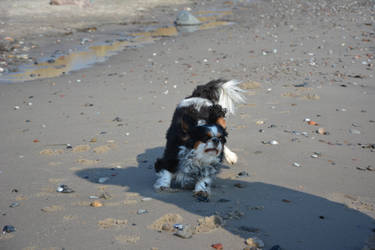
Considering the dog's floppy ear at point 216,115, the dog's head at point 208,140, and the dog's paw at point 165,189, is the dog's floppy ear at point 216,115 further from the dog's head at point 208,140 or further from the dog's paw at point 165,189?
the dog's paw at point 165,189

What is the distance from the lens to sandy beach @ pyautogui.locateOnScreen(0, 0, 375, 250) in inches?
163

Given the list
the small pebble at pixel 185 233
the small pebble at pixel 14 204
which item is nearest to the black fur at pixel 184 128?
the small pebble at pixel 185 233

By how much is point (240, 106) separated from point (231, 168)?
2819mm

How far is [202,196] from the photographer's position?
4.84 meters

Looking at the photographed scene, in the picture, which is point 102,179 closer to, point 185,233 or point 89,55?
point 185,233

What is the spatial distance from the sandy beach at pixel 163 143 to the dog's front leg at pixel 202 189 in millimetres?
137

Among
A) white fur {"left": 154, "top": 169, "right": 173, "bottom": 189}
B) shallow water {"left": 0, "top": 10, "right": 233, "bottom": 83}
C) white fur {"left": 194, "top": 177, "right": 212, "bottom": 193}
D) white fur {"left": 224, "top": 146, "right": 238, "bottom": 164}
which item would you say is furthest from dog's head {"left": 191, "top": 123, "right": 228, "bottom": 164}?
shallow water {"left": 0, "top": 10, "right": 233, "bottom": 83}

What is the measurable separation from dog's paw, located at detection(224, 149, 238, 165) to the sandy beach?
0.08 meters

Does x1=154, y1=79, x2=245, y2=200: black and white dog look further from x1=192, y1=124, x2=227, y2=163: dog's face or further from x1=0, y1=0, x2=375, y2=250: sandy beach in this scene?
x1=0, y1=0, x2=375, y2=250: sandy beach

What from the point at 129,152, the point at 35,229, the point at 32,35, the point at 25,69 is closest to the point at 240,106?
the point at 129,152

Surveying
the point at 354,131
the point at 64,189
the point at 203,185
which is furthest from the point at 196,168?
the point at 354,131

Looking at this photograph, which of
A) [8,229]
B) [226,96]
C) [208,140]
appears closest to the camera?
[8,229]

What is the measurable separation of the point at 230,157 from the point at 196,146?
1.40 m

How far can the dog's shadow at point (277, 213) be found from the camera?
3865mm
